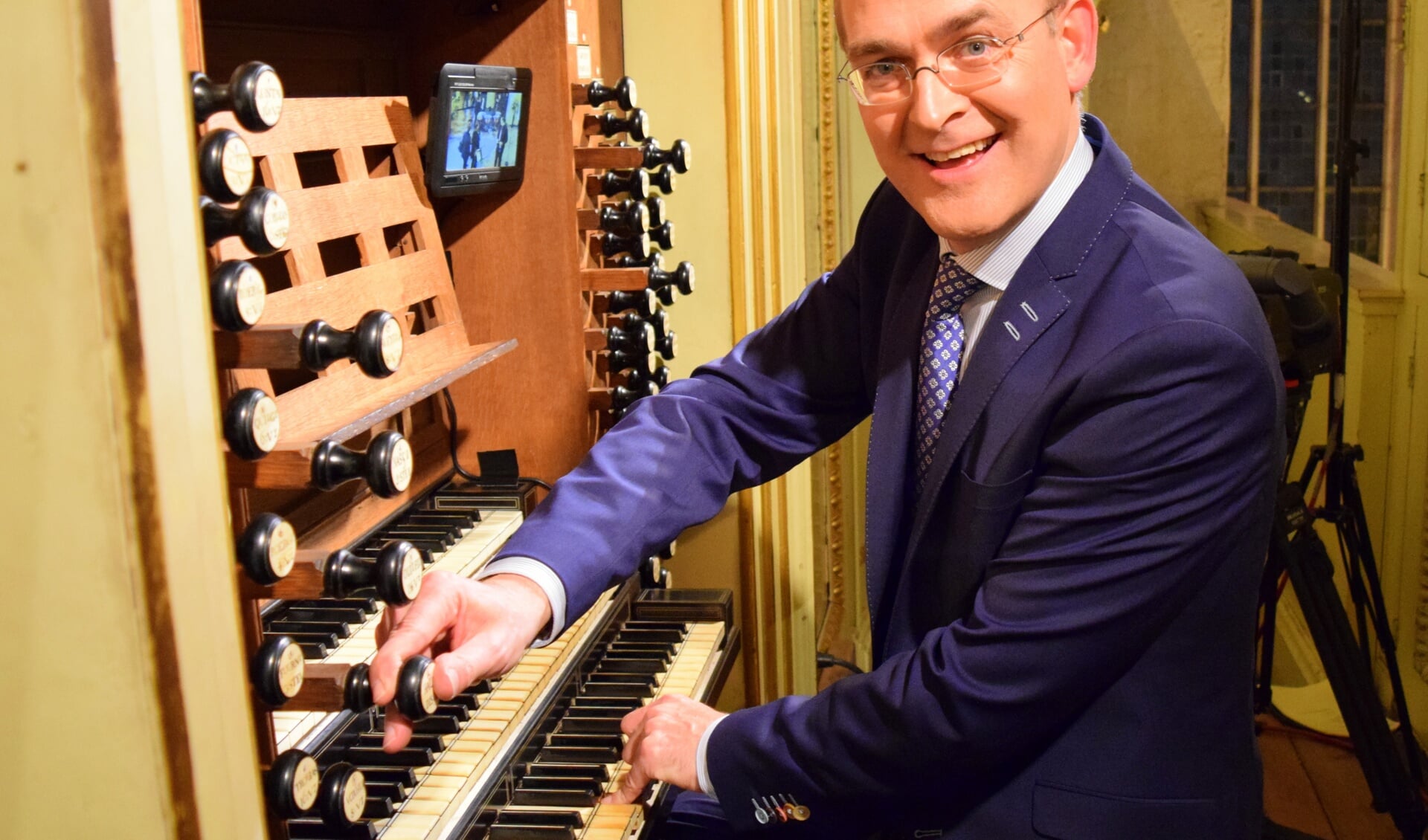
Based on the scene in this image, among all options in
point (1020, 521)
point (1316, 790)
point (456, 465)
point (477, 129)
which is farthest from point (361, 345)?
point (1316, 790)

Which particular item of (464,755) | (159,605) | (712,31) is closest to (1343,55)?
(712,31)

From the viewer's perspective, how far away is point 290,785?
0.91 metres

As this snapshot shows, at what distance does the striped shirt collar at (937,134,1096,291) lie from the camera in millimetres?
1377

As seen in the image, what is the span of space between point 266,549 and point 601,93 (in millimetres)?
1375

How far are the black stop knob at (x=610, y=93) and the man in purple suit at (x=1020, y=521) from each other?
0.73 metres

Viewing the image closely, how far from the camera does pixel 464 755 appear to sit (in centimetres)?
143

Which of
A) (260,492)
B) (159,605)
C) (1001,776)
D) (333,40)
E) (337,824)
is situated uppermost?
(333,40)

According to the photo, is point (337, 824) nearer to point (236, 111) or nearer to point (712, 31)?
point (236, 111)

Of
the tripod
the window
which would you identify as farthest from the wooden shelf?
the window

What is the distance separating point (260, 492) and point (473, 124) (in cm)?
62

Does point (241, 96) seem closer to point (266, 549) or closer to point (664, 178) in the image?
point (266, 549)

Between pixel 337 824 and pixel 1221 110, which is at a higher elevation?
pixel 1221 110

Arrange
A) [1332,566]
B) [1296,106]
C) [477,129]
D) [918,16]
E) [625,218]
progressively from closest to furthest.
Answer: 1. [918,16]
2. [477,129]
3. [625,218]
4. [1332,566]
5. [1296,106]

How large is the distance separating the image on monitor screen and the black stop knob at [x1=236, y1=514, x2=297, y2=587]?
1.02 metres
